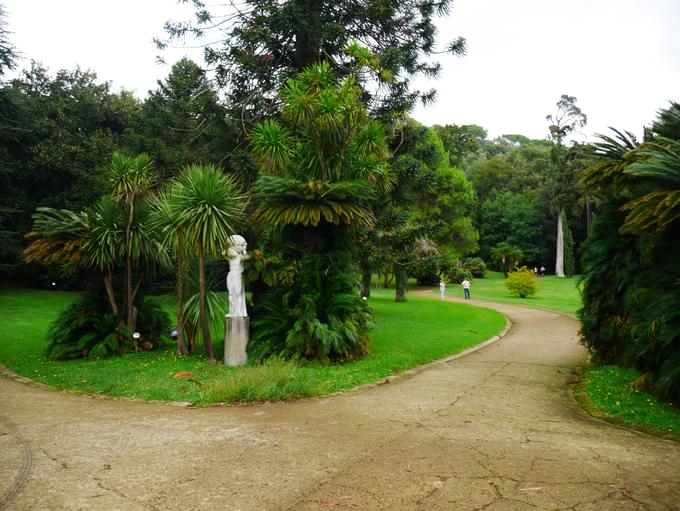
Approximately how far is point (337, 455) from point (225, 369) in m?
5.04

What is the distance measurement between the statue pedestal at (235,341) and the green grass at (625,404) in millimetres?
5929

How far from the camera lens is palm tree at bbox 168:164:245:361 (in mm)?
9539

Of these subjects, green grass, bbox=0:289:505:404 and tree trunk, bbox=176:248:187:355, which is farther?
tree trunk, bbox=176:248:187:355

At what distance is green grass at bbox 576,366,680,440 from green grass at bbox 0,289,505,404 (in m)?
3.24

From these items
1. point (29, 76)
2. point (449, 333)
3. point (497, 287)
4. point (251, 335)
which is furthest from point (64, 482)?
point (497, 287)

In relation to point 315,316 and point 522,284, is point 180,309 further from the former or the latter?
point 522,284

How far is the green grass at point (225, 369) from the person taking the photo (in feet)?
24.3

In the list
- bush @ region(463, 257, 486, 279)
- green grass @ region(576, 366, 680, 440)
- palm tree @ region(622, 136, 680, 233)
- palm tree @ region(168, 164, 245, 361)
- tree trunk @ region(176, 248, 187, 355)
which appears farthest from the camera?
bush @ region(463, 257, 486, 279)

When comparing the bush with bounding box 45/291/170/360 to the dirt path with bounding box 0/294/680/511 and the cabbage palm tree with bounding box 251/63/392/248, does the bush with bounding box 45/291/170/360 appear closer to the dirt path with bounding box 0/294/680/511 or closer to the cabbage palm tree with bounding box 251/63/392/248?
the dirt path with bounding box 0/294/680/511

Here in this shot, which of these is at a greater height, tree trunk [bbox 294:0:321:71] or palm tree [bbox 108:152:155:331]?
tree trunk [bbox 294:0:321:71]

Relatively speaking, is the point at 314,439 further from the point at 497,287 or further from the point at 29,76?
the point at 497,287

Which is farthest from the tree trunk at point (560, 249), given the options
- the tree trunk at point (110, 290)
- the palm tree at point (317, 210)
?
the tree trunk at point (110, 290)

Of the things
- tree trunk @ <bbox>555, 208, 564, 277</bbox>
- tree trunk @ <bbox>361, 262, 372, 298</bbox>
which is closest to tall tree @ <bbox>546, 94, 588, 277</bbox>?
tree trunk @ <bbox>555, 208, 564, 277</bbox>

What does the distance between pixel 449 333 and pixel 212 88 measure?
10601mm
